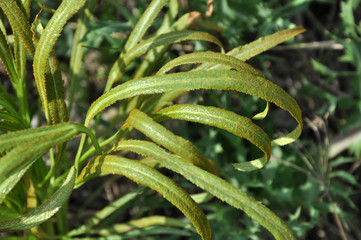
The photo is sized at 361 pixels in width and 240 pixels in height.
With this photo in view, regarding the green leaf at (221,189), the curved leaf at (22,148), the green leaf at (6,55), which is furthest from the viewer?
the green leaf at (6,55)

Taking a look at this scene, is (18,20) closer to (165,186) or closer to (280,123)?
(165,186)

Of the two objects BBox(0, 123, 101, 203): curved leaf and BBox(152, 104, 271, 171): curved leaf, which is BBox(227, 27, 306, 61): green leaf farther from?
BBox(0, 123, 101, 203): curved leaf

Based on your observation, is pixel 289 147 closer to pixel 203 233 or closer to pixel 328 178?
pixel 328 178

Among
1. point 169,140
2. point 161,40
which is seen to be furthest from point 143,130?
point 161,40

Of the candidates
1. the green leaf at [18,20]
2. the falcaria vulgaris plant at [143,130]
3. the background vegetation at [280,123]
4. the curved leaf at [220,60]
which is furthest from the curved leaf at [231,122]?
the background vegetation at [280,123]

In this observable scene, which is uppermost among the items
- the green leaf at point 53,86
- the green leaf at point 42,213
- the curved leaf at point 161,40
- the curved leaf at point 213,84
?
the curved leaf at point 161,40

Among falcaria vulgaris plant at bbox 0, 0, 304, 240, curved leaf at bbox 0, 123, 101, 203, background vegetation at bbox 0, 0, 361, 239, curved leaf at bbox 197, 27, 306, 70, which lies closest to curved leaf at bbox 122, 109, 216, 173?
falcaria vulgaris plant at bbox 0, 0, 304, 240

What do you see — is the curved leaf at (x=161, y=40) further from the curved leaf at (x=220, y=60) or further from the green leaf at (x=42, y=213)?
the green leaf at (x=42, y=213)
